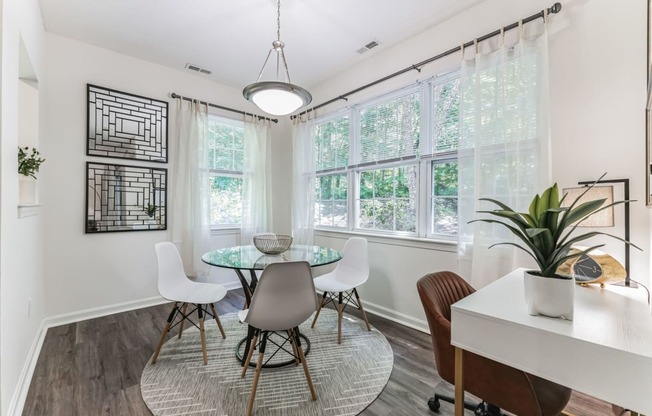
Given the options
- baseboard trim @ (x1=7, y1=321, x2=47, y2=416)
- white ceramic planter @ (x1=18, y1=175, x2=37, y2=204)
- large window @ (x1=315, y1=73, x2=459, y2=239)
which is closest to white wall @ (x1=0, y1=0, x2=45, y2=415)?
baseboard trim @ (x1=7, y1=321, x2=47, y2=416)

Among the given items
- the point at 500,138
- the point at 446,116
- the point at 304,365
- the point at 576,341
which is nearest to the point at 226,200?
the point at 304,365

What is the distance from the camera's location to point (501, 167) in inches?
84.0

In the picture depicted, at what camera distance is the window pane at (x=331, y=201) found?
3641 millimetres

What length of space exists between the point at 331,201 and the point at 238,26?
88.3 inches

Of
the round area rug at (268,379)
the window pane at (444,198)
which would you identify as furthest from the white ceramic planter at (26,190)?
the window pane at (444,198)

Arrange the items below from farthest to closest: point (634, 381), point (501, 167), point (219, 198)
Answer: point (219, 198)
point (501, 167)
point (634, 381)

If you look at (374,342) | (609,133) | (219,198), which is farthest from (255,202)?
(609,133)

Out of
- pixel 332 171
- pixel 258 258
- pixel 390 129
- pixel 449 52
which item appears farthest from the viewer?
pixel 332 171

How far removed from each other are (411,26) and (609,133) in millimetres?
1878

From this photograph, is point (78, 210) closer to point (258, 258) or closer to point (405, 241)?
point (258, 258)

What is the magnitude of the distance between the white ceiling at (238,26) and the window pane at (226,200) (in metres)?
1.53

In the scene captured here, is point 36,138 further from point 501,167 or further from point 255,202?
point 501,167

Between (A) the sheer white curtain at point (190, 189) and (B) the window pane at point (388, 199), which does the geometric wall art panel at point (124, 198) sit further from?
(B) the window pane at point (388, 199)

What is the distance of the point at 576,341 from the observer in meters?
0.87
